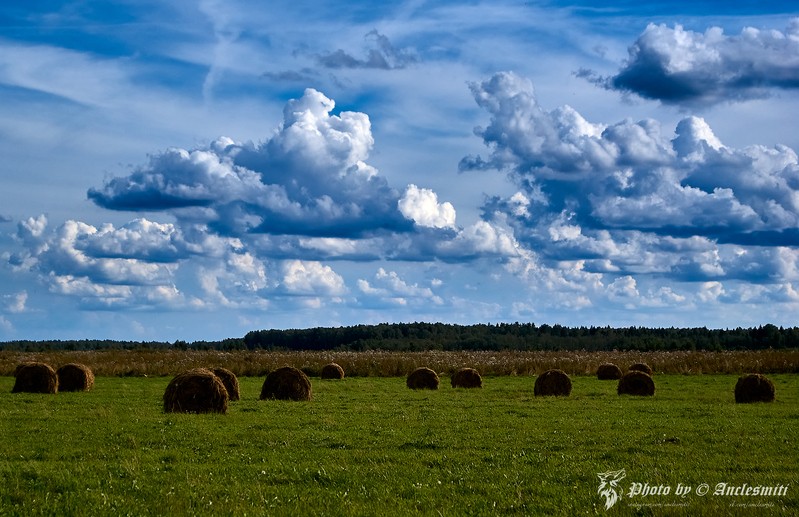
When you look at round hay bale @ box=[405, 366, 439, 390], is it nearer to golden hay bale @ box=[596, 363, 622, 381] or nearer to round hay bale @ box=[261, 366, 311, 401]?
round hay bale @ box=[261, 366, 311, 401]

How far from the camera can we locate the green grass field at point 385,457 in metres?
13.2

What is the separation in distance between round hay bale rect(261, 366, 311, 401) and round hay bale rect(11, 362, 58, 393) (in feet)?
37.8

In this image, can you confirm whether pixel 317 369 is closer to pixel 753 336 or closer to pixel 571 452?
pixel 571 452

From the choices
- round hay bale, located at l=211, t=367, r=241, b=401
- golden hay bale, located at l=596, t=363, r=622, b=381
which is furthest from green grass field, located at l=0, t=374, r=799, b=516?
golden hay bale, located at l=596, t=363, r=622, b=381

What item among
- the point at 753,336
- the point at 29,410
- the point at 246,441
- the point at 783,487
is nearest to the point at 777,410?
the point at 783,487

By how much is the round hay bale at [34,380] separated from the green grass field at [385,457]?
5.86 m

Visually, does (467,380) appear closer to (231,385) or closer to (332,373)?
(332,373)

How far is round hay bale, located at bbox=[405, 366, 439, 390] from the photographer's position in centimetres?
4396

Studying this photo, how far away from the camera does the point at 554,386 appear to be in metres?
38.8

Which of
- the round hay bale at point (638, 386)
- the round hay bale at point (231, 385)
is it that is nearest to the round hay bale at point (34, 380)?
the round hay bale at point (231, 385)

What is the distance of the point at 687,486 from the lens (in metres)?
14.4

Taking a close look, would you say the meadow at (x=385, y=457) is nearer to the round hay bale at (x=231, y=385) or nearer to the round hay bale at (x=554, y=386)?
the round hay bale at (x=231, y=385)

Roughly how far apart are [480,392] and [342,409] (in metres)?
12.5

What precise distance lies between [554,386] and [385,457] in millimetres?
22551
